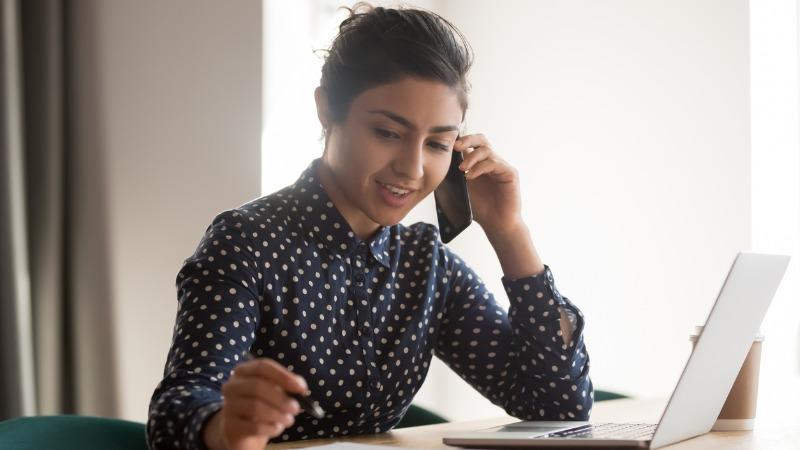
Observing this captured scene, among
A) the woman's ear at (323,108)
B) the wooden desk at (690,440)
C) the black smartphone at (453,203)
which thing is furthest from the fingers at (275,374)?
the black smartphone at (453,203)

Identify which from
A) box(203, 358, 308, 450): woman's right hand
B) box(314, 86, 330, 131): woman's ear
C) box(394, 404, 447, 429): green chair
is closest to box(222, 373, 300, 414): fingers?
box(203, 358, 308, 450): woman's right hand

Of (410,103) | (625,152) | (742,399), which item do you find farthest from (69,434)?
(625,152)

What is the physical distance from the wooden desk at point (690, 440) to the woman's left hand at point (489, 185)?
34cm

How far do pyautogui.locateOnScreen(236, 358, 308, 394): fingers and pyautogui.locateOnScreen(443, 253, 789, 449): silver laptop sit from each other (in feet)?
1.09

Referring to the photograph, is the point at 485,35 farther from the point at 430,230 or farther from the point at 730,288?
the point at 730,288

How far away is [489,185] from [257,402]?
92 cm

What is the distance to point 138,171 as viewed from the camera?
2.90 meters

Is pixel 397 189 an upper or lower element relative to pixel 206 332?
upper

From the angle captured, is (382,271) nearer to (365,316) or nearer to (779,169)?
(365,316)

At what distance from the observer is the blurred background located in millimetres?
2756

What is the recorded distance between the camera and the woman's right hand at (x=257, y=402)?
814 mm

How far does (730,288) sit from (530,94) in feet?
7.74

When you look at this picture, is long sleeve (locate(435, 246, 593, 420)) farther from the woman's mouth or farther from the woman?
the woman's mouth

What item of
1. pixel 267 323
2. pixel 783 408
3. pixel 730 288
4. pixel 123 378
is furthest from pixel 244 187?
pixel 730 288
